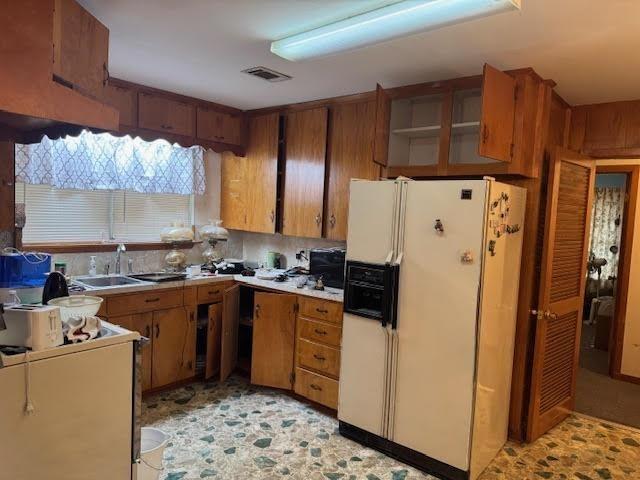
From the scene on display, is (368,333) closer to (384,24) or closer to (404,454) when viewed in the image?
(404,454)

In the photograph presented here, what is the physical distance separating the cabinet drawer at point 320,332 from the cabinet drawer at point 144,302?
3.26ft

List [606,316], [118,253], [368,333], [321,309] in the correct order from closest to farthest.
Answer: [368,333] < [321,309] < [118,253] < [606,316]

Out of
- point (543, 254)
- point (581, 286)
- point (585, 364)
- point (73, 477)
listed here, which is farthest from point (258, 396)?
point (585, 364)

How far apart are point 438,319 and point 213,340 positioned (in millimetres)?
1955

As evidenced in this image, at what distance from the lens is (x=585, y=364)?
15.9 feet

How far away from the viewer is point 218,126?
4.14 m

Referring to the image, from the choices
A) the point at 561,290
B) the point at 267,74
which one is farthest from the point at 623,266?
the point at 267,74

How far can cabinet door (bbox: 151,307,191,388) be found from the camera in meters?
3.45

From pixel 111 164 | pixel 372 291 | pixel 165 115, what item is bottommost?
pixel 372 291

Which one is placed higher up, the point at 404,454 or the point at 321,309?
the point at 321,309

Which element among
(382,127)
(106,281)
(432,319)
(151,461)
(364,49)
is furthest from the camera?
(106,281)

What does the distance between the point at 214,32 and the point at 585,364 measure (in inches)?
190

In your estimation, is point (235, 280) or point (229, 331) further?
point (235, 280)

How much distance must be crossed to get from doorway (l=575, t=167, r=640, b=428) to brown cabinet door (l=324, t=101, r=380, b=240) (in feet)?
8.16
